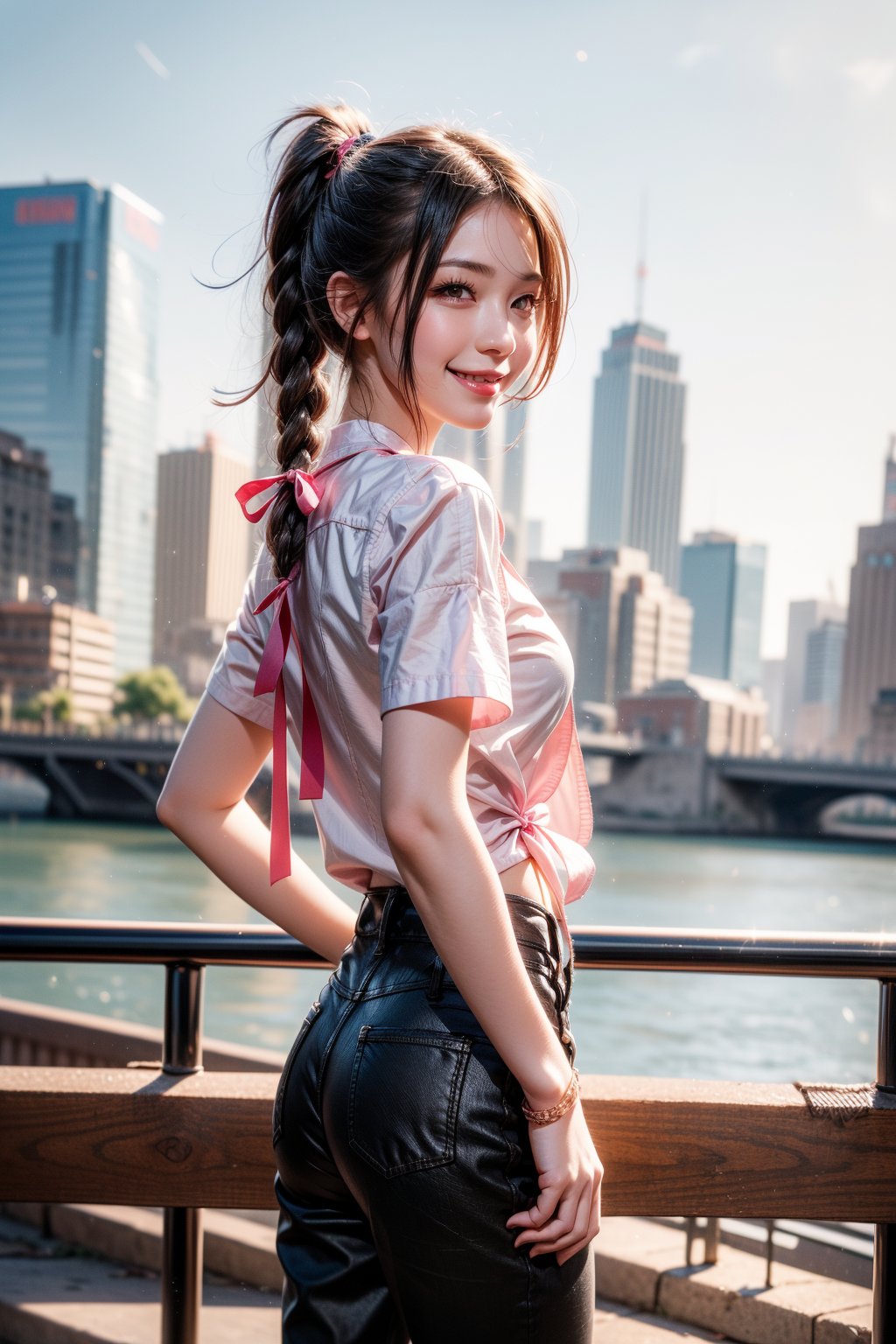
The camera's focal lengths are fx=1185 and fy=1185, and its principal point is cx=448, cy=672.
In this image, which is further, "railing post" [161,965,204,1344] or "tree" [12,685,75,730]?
"tree" [12,685,75,730]

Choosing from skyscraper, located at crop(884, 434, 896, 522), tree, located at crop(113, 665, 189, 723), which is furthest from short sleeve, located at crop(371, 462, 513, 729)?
tree, located at crop(113, 665, 189, 723)

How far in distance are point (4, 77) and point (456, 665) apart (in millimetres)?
2000

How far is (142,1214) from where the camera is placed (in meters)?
2.80

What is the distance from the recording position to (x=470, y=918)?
0.62m

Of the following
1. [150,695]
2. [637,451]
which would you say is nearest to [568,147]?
[637,451]

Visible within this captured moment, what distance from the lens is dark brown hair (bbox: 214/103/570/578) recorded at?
2.41 feet

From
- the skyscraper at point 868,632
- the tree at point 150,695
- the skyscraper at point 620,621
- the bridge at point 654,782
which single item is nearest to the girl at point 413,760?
the skyscraper at point 620,621

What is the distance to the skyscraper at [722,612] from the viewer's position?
12.7 feet

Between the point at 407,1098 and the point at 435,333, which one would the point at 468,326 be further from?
the point at 407,1098

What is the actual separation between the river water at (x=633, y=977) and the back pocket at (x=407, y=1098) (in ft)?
36.5

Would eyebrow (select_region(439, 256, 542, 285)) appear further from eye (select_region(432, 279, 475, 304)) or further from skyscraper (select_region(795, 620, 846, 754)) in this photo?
skyscraper (select_region(795, 620, 846, 754))

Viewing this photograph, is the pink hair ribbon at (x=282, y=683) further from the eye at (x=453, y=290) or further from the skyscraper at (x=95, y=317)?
the skyscraper at (x=95, y=317)

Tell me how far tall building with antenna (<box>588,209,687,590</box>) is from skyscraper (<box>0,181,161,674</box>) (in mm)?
Answer: 1079

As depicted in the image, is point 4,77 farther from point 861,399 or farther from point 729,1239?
point 861,399
